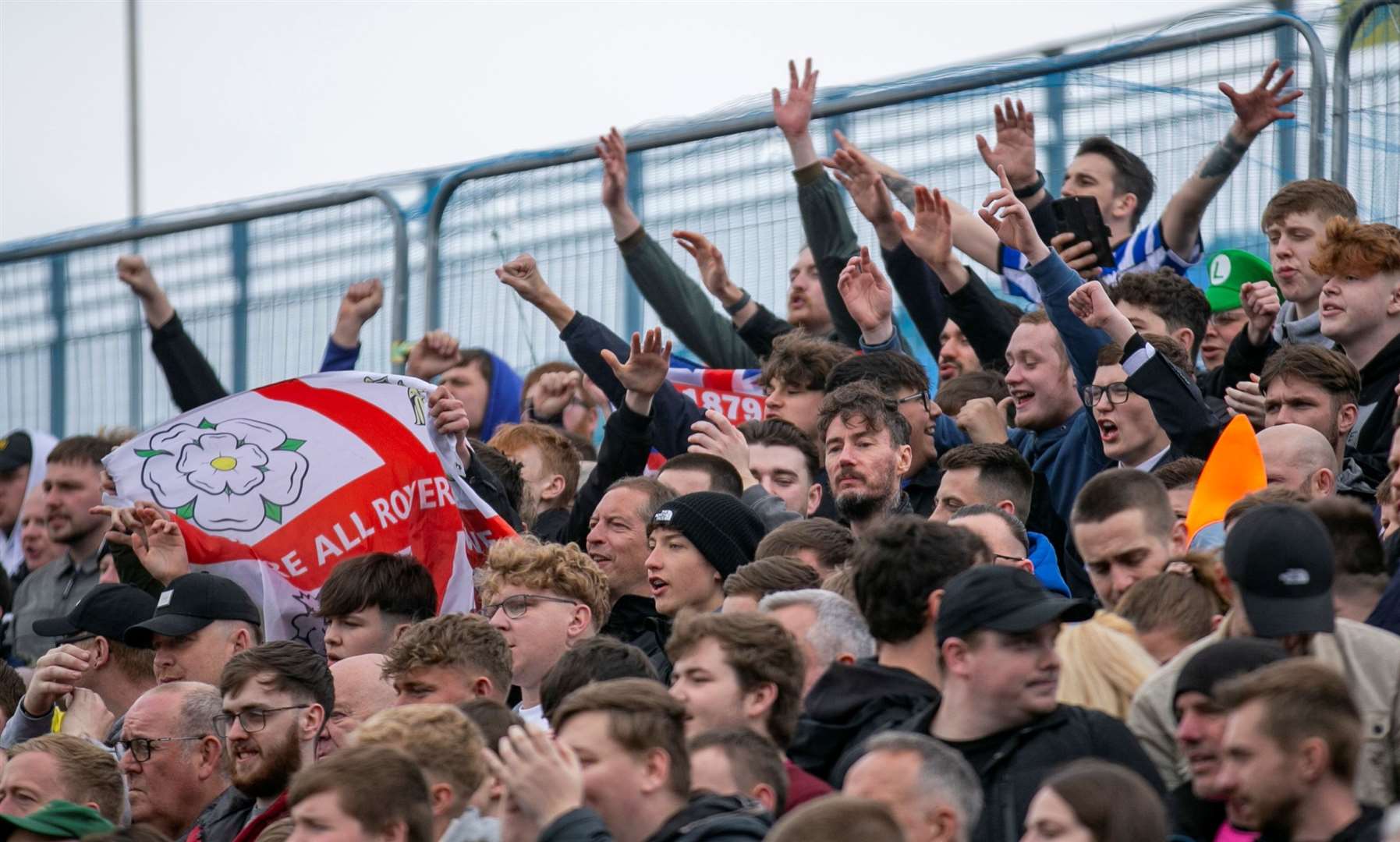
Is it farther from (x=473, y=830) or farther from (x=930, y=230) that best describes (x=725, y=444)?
(x=473, y=830)

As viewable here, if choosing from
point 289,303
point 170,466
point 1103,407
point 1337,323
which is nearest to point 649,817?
point 1103,407

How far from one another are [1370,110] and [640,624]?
348 centimetres

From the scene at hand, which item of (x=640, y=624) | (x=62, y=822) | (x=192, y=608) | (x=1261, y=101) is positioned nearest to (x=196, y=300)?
(x=192, y=608)

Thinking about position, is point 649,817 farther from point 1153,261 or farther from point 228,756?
point 1153,261

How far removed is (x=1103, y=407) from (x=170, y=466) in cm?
378

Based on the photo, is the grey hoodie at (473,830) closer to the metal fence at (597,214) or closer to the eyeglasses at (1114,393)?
the eyeglasses at (1114,393)

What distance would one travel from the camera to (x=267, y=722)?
681 centimetres

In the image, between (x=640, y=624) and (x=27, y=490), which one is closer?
(x=640, y=624)

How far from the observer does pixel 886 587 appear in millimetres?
5559

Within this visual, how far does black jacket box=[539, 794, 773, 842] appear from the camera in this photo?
470 cm

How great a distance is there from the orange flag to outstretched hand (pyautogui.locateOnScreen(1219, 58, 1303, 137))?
208cm

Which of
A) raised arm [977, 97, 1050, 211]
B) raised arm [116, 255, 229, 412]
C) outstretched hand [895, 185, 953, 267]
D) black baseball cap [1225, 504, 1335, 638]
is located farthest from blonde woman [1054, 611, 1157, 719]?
raised arm [116, 255, 229, 412]

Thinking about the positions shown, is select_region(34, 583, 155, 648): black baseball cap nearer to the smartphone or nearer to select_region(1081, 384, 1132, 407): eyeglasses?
select_region(1081, 384, 1132, 407): eyeglasses

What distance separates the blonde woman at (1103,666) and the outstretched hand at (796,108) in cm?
445
